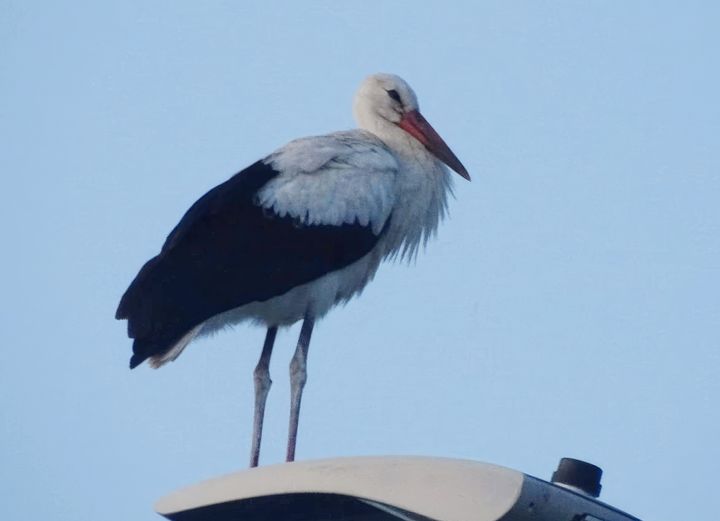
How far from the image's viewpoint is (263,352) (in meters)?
7.38

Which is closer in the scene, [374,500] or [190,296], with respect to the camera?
[374,500]

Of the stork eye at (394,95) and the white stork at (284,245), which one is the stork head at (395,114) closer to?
the stork eye at (394,95)

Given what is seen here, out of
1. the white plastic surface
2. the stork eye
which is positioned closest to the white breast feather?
the stork eye

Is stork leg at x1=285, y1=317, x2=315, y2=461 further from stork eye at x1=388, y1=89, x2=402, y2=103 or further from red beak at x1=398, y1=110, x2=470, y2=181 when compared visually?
stork eye at x1=388, y1=89, x2=402, y2=103

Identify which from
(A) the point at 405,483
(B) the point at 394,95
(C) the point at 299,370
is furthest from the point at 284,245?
(A) the point at 405,483

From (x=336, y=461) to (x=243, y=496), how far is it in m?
0.29

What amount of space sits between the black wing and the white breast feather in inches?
1.8

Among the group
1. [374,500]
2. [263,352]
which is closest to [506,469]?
[374,500]

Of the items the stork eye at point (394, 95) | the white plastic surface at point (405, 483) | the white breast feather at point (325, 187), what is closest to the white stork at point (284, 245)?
the white breast feather at point (325, 187)

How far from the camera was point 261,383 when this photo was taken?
7211 millimetres

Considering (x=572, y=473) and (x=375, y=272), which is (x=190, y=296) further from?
(x=572, y=473)

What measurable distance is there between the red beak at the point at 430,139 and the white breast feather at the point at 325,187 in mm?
727

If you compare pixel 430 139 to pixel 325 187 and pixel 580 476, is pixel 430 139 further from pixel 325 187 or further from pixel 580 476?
pixel 580 476

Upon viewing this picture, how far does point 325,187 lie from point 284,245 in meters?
0.36
